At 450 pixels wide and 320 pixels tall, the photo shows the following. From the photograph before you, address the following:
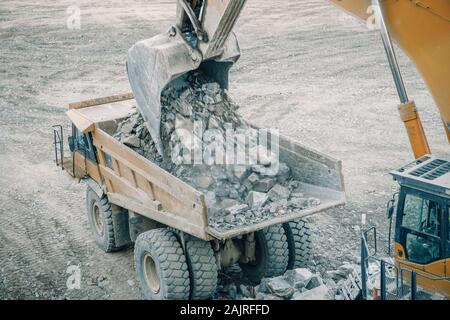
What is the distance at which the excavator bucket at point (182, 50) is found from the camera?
6.53 meters

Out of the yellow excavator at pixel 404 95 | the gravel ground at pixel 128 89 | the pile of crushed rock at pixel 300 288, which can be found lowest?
the gravel ground at pixel 128 89

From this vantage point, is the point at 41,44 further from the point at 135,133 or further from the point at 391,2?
the point at 391,2

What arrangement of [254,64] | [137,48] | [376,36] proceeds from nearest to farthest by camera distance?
1. [137,48]
2. [254,64]
3. [376,36]

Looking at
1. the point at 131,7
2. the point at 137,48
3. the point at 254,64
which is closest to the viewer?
the point at 137,48

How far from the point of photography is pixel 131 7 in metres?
22.9

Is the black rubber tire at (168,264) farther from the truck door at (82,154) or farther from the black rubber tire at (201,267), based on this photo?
the truck door at (82,154)

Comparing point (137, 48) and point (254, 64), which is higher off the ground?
point (137, 48)

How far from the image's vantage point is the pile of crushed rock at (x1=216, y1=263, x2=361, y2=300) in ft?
20.5

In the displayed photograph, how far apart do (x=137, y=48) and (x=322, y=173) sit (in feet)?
8.98

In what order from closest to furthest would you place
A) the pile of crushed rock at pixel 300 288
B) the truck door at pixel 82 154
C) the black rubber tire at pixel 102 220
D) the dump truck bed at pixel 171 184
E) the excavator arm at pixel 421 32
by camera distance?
the excavator arm at pixel 421 32, the dump truck bed at pixel 171 184, the pile of crushed rock at pixel 300 288, the black rubber tire at pixel 102 220, the truck door at pixel 82 154

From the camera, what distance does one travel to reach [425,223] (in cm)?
557

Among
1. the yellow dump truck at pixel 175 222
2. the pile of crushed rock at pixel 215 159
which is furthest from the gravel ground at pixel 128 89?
the pile of crushed rock at pixel 215 159

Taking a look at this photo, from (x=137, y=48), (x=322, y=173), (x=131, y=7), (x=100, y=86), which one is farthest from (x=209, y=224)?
(x=131, y=7)

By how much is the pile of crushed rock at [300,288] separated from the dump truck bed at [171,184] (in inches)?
29.2
